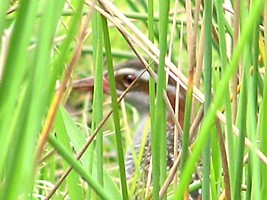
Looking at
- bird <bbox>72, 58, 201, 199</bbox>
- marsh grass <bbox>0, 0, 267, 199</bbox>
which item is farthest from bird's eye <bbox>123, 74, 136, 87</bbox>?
marsh grass <bbox>0, 0, 267, 199</bbox>

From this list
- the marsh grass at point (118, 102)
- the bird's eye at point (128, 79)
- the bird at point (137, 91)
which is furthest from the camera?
the bird's eye at point (128, 79)

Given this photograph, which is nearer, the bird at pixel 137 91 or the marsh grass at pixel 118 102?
the marsh grass at pixel 118 102

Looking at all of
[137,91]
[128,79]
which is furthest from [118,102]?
[137,91]

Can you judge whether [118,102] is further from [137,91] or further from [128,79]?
[137,91]

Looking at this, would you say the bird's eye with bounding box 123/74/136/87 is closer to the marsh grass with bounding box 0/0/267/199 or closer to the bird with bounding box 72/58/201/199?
the bird with bounding box 72/58/201/199

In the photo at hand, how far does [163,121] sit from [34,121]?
345 mm

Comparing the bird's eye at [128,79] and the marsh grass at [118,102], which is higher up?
the marsh grass at [118,102]

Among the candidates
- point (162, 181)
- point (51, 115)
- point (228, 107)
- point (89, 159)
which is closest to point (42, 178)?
point (89, 159)

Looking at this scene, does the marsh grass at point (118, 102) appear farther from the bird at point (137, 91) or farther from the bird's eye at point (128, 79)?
the bird's eye at point (128, 79)

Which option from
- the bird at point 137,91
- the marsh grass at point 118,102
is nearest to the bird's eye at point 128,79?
the bird at point 137,91

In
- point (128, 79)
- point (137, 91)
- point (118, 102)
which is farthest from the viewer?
point (137, 91)

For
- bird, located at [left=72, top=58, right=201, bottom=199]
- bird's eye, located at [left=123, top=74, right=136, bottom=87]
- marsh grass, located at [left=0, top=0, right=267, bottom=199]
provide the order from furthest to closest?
bird's eye, located at [left=123, top=74, right=136, bottom=87]
bird, located at [left=72, top=58, right=201, bottom=199]
marsh grass, located at [left=0, top=0, right=267, bottom=199]

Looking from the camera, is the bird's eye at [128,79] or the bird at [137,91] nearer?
the bird at [137,91]

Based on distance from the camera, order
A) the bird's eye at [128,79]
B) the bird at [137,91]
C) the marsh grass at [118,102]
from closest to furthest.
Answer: the marsh grass at [118,102]
the bird at [137,91]
the bird's eye at [128,79]
